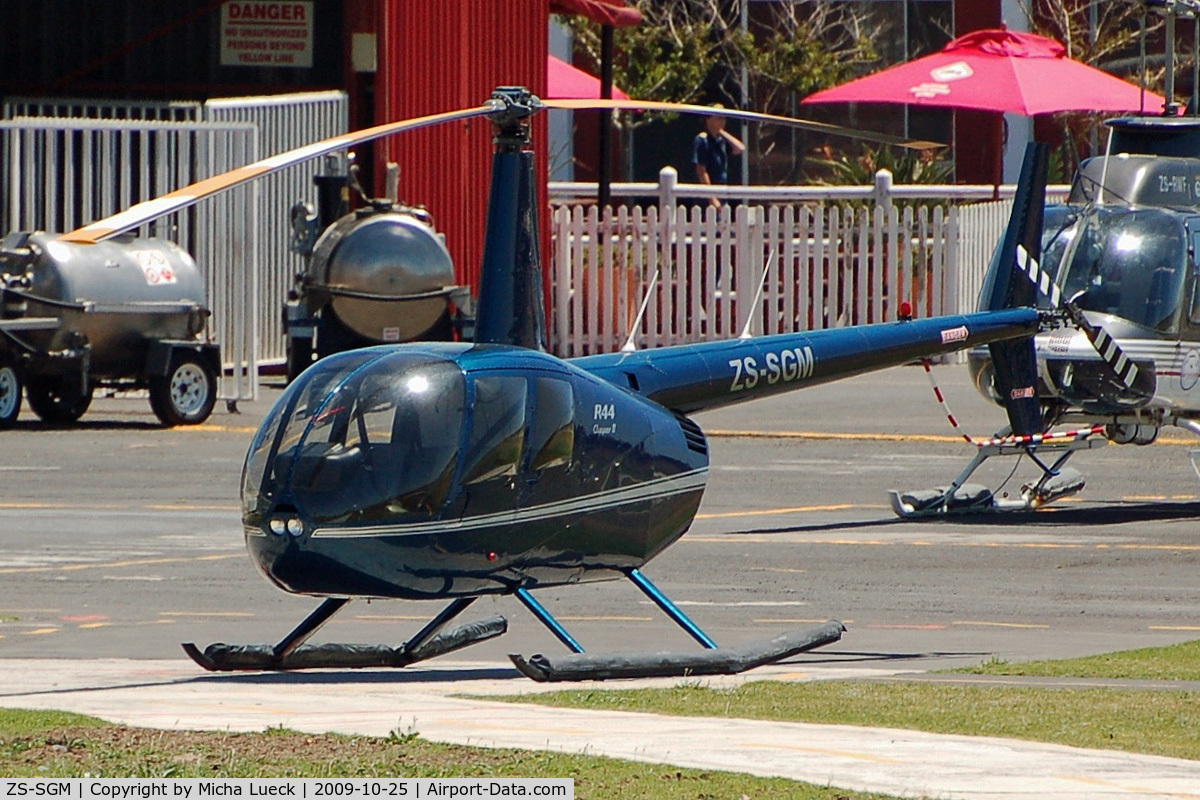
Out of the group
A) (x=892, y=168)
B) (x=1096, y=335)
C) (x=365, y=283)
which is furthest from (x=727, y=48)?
(x=1096, y=335)

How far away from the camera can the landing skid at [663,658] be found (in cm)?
1023

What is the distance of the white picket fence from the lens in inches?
1094

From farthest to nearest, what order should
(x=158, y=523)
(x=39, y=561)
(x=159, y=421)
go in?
(x=159, y=421) < (x=158, y=523) < (x=39, y=561)

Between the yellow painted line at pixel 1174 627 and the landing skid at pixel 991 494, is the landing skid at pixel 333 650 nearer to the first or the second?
the yellow painted line at pixel 1174 627

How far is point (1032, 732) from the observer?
878cm

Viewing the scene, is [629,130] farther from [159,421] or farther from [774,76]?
[159,421]

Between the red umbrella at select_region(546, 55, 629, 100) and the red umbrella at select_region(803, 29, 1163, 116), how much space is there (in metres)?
5.18

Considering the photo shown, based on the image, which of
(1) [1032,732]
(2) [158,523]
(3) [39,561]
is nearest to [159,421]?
(2) [158,523]

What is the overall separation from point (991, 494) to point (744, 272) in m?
11.0

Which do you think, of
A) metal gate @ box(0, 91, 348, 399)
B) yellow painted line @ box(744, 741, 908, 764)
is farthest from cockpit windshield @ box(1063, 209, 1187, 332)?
metal gate @ box(0, 91, 348, 399)

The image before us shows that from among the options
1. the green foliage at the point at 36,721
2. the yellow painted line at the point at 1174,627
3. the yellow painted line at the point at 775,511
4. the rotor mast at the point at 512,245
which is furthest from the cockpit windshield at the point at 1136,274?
the green foliage at the point at 36,721

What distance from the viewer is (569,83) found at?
33.8 metres

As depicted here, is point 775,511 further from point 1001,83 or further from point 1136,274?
point 1001,83

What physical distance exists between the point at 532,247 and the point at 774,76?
26.7 m
